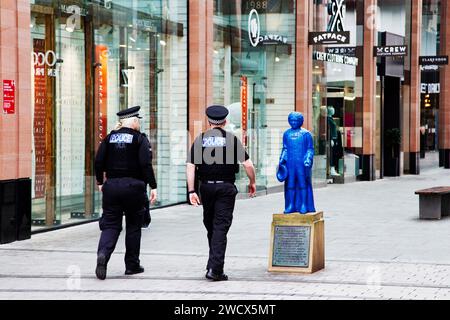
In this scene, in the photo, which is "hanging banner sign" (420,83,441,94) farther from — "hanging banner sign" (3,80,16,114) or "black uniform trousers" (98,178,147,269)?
"black uniform trousers" (98,178,147,269)

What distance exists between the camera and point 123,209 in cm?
1033

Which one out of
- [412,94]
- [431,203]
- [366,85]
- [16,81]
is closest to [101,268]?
[16,81]

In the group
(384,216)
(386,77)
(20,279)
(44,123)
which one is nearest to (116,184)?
(20,279)

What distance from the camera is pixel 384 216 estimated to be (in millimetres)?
17031

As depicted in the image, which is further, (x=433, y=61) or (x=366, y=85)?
(x=433, y=61)

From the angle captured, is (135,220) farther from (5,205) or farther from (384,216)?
(384,216)

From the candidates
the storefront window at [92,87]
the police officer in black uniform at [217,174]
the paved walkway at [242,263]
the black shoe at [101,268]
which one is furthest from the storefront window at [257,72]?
the black shoe at [101,268]

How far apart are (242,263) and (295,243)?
1.08 metres

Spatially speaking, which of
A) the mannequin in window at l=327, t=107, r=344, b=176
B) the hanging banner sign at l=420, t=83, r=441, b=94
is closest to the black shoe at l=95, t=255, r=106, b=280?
the mannequin in window at l=327, t=107, r=344, b=176

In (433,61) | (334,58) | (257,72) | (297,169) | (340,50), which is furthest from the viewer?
(433,61)

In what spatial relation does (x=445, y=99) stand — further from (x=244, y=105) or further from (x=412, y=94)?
(x=244, y=105)
